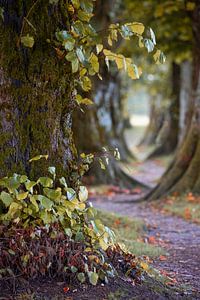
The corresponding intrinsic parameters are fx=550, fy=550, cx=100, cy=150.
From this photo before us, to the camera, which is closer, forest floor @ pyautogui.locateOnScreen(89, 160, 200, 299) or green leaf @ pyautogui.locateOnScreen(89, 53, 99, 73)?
green leaf @ pyautogui.locateOnScreen(89, 53, 99, 73)

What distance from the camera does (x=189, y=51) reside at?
58.0ft

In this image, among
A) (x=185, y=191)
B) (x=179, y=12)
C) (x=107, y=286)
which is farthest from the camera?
(x=179, y=12)

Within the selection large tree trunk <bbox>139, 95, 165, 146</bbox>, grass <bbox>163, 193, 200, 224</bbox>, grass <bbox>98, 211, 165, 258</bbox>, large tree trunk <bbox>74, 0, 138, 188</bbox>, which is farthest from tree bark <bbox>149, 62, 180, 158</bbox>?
grass <bbox>98, 211, 165, 258</bbox>

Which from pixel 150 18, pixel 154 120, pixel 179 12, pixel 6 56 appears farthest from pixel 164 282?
pixel 154 120

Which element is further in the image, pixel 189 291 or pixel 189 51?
pixel 189 51

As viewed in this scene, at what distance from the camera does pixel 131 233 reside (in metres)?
8.51

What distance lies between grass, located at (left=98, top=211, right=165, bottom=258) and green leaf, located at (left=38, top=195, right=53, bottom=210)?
2754 millimetres

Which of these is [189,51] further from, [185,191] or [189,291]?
[189,291]

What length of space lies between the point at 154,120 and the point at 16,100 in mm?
31179

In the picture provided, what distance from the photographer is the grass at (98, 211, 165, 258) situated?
272 inches

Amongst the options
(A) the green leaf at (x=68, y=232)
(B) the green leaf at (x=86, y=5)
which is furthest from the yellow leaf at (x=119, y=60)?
(A) the green leaf at (x=68, y=232)

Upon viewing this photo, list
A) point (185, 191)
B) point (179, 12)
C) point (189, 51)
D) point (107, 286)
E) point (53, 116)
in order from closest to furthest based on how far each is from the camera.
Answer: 1. point (107, 286)
2. point (53, 116)
3. point (185, 191)
4. point (179, 12)
5. point (189, 51)

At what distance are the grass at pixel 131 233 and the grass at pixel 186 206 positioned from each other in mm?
1216

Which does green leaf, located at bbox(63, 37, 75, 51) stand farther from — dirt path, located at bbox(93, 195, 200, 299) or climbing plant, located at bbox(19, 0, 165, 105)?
dirt path, located at bbox(93, 195, 200, 299)
